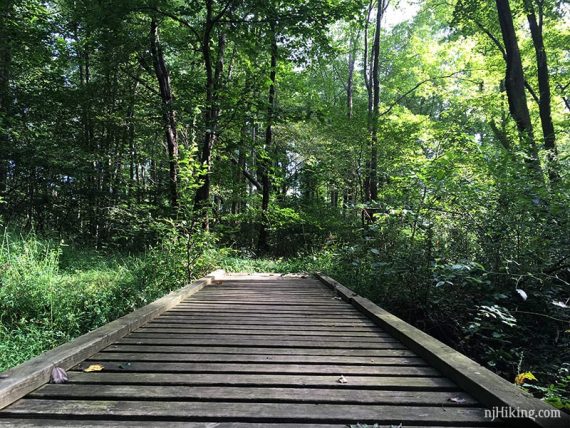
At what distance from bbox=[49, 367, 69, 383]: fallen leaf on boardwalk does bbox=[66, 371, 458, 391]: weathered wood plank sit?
5cm

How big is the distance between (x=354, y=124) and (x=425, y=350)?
36.7 ft

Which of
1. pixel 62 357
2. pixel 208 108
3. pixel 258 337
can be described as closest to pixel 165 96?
pixel 208 108

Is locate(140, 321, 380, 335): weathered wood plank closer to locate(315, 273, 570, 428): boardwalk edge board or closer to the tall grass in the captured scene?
locate(315, 273, 570, 428): boardwalk edge board

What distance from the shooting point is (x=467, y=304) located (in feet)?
16.0

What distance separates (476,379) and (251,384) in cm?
128

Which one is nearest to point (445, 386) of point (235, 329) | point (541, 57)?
point (235, 329)

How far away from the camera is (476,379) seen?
2254 mm

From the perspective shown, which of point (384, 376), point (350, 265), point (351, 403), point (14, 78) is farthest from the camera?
point (14, 78)

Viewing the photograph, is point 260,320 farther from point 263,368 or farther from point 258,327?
point 263,368

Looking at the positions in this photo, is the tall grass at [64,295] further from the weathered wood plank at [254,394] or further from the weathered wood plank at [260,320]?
the weathered wood plank at [254,394]

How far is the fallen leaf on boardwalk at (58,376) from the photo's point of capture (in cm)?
237

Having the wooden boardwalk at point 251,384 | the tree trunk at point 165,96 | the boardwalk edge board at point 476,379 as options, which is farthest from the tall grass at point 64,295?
the tree trunk at point 165,96

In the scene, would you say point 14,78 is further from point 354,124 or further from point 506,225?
point 506,225

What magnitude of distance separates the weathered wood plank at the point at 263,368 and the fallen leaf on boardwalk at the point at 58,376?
218 millimetres
